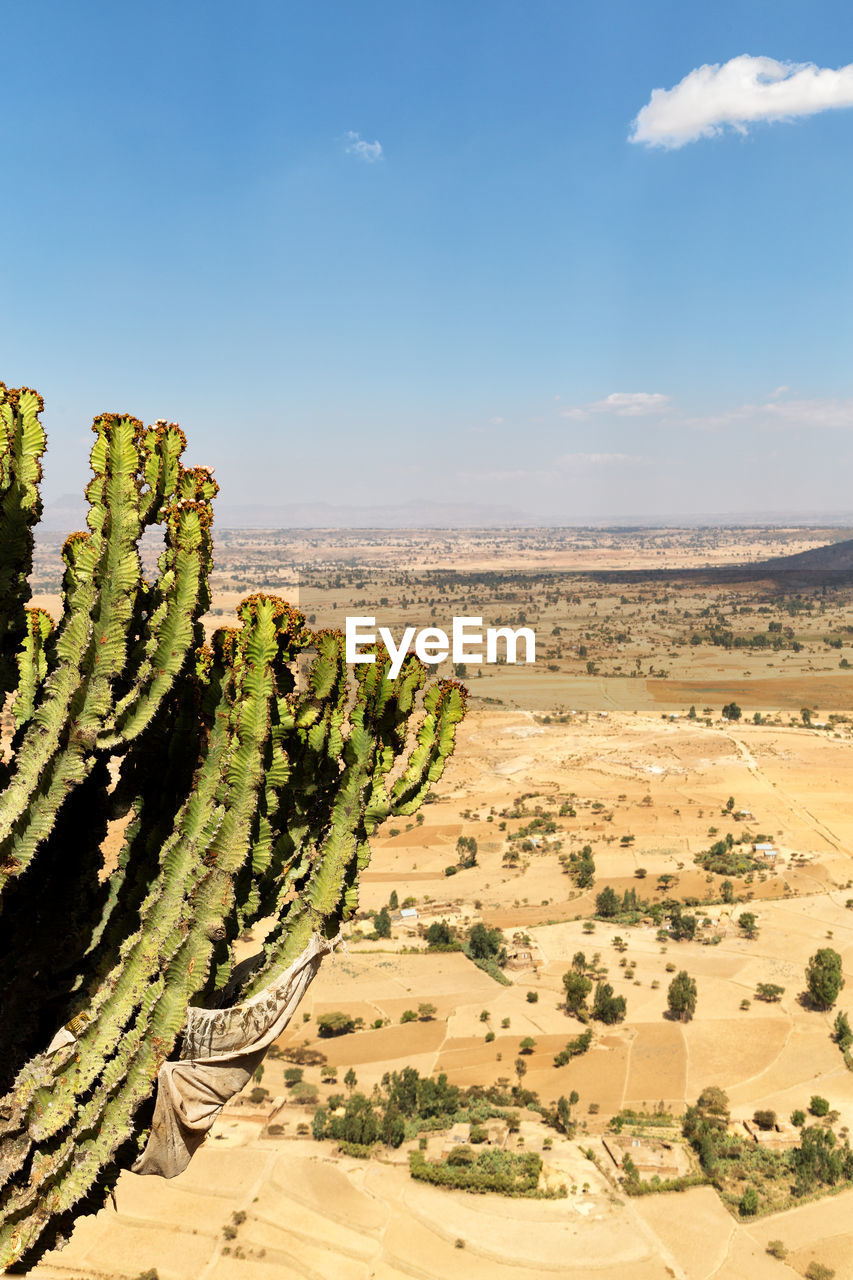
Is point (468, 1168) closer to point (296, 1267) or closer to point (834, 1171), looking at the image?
point (296, 1267)

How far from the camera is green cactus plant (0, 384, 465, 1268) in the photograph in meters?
6.61

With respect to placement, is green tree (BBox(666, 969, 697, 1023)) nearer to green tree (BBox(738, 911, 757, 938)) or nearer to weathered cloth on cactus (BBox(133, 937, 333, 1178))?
green tree (BBox(738, 911, 757, 938))

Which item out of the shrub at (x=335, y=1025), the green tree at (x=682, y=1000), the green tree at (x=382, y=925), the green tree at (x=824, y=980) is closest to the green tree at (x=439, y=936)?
the green tree at (x=382, y=925)

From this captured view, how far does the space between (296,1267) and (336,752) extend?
15389 mm

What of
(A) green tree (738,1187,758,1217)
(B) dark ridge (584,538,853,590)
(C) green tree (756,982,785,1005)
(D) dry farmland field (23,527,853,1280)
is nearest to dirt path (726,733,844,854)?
(D) dry farmland field (23,527,853,1280)

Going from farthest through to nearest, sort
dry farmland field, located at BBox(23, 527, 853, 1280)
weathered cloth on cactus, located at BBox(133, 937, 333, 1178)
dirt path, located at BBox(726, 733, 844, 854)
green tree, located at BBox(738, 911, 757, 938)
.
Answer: dirt path, located at BBox(726, 733, 844, 854)
green tree, located at BBox(738, 911, 757, 938)
dry farmland field, located at BBox(23, 527, 853, 1280)
weathered cloth on cactus, located at BBox(133, 937, 333, 1178)

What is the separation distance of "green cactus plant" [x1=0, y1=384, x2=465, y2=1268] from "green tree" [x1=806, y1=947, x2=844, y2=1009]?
84.1 ft

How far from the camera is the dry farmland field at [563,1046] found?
19.3 metres

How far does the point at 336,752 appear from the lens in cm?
898

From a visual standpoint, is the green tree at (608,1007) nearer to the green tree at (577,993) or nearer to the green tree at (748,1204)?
the green tree at (577,993)

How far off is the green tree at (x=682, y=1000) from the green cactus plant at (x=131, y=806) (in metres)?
24.0


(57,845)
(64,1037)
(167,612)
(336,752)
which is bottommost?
(64,1037)

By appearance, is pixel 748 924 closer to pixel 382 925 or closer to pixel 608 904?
pixel 608 904

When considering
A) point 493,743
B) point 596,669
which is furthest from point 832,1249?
point 596,669
